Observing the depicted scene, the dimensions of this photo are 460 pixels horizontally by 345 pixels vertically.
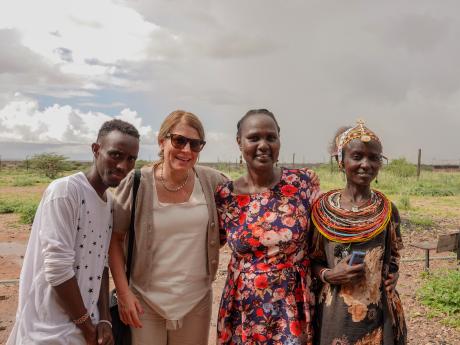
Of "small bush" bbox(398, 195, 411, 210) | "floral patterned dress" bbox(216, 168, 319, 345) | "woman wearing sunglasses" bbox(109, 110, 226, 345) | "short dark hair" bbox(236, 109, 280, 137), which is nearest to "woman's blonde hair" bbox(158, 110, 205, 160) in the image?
"woman wearing sunglasses" bbox(109, 110, 226, 345)

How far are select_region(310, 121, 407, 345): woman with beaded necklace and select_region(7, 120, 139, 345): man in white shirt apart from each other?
1.09 m

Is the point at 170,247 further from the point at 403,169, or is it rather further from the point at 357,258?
the point at 403,169

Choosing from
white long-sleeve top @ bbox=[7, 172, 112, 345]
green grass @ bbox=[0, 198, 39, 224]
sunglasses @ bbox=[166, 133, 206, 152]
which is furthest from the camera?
green grass @ bbox=[0, 198, 39, 224]

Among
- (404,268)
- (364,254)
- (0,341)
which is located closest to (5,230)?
(0,341)

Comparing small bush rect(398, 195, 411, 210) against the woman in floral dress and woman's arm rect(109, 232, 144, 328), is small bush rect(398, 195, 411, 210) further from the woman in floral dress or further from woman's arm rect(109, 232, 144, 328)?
woman's arm rect(109, 232, 144, 328)

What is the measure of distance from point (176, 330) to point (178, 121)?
3.94 feet

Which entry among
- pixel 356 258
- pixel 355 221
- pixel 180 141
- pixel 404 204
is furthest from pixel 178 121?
pixel 404 204

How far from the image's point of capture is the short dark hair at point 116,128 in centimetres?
219

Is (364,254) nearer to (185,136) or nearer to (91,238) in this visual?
(185,136)

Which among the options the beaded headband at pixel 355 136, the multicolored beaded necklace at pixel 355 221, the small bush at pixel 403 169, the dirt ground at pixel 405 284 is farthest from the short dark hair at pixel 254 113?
the small bush at pixel 403 169

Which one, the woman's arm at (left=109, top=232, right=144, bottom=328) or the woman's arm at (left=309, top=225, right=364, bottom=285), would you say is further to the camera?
the woman's arm at (left=109, top=232, right=144, bottom=328)

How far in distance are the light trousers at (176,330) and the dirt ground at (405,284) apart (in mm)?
1773

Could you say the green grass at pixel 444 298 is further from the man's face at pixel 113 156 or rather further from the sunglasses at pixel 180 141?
the man's face at pixel 113 156

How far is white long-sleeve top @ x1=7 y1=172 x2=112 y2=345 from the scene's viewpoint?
1876 millimetres
